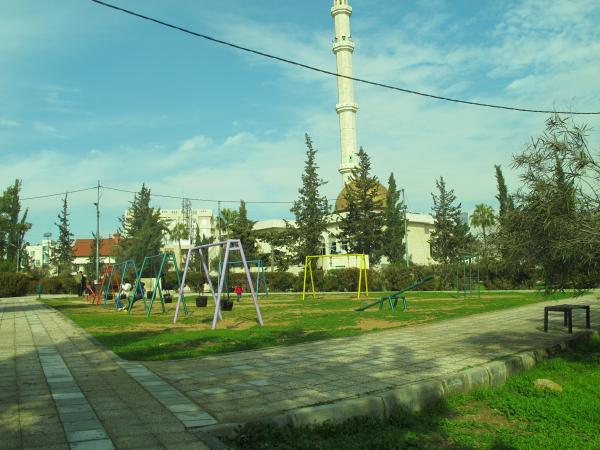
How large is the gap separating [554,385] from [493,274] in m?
27.5

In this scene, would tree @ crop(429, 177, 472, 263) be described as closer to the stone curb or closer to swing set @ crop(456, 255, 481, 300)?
swing set @ crop(456, 255, 481, 300)

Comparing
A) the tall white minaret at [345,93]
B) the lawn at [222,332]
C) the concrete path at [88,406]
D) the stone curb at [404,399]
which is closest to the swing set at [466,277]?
the lawn at [222,332]

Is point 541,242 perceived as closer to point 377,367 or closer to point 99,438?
point 377,367

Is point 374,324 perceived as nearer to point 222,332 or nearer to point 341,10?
point 222,332

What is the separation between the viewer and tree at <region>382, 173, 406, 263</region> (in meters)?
52.2

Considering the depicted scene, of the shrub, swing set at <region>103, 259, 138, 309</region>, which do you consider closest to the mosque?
the shrub

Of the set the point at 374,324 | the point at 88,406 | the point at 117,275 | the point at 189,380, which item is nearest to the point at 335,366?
the point at 189,380

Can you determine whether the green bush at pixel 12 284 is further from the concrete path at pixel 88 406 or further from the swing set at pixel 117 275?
the concrete path at pixel 88 406

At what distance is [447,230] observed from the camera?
172ft

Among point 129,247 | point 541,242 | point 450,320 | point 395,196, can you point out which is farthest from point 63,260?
point 541,242

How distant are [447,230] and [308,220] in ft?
45.2

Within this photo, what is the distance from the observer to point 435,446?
4.62 metres

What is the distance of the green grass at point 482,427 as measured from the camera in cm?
452

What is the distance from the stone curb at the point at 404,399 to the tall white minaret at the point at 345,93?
5468cm
